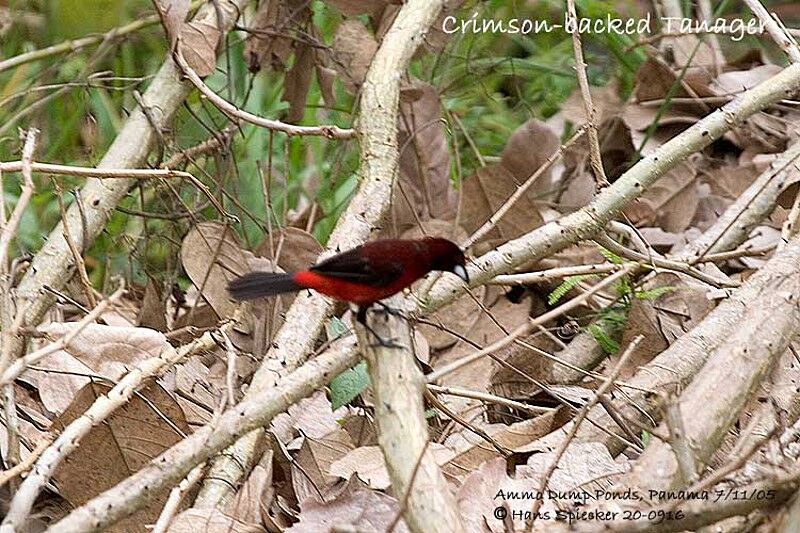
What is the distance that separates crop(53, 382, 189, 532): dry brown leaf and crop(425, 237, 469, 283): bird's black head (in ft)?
2.25

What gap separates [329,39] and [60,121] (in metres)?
1.19

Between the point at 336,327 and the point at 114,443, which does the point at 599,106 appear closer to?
the point at 336,327

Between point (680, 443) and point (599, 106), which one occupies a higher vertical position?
point (599, 106)

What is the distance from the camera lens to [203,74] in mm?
3389

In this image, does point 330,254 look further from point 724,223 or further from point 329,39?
point 329,39

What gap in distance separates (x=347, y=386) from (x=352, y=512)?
37 cm

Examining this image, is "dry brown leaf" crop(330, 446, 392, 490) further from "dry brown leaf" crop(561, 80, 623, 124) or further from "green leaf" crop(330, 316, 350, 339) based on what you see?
"dry brown leaf" crop(561, 80, 623, 124)

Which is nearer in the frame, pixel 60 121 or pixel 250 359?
pixel 250 359

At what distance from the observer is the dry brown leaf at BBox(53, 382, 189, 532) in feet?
7.93

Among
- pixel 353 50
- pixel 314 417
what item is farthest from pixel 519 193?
pixel 353 50

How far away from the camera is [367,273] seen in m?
2.25

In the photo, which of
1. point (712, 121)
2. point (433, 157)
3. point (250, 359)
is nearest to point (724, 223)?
point (712, 121)

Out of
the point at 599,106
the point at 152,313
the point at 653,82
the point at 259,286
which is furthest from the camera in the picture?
the point at 599,106

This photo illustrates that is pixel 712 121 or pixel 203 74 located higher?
pixel 203 74
